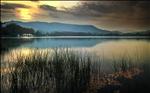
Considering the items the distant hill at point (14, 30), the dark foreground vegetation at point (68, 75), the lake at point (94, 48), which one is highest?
the distant hill at point (14, 30)

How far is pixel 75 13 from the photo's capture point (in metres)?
1.95

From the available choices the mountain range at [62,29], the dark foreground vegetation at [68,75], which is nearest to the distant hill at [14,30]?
the mountain range at [62,29]

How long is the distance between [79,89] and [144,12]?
2.38 feet

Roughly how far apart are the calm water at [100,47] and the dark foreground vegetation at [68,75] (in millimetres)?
35

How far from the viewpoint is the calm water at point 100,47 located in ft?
6.30

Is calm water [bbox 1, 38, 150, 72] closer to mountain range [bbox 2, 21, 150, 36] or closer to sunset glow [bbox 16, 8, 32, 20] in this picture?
mountain range [bbox 2, 21, 150, 36]

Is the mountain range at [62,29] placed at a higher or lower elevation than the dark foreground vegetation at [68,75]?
higher

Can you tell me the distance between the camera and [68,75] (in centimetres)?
194

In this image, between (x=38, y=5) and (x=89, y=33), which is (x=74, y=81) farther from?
(x=38, y=5)

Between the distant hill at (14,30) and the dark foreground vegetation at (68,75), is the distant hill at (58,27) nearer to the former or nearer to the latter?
the distant hill at (14,30)

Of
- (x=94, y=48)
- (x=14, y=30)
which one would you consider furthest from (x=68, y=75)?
(x=14, y=30)

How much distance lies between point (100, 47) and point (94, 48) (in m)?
0.04

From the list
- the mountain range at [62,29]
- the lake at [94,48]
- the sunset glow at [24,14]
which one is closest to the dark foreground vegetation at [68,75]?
the lake at [94,48]

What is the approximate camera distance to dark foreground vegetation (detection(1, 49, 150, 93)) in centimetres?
191
